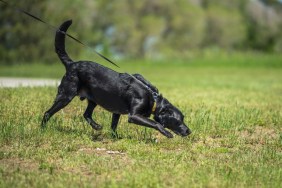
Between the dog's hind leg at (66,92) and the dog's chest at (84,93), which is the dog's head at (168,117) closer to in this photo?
the dog's chest at (84,93)

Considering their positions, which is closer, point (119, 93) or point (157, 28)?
point (119, 93)

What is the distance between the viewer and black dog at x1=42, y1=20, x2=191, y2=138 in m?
6.53

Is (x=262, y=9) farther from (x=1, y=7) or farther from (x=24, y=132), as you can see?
(x=24, y=132)

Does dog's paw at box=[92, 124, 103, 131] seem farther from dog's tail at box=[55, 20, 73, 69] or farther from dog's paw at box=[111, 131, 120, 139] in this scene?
dog's tail at box=[55, 20, 73, 69]

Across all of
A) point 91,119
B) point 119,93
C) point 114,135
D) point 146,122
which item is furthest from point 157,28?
point 146,122

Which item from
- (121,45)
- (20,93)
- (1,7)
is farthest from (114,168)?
(121,45)

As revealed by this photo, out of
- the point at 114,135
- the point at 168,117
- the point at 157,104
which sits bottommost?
the point at 114,135

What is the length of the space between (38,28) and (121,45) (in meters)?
20.1

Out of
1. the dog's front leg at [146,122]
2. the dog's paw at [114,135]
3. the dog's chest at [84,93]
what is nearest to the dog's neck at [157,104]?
the dog's front leg at [146,122]

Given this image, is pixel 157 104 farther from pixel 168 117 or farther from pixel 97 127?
pixel 97 127

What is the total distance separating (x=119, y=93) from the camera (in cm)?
666

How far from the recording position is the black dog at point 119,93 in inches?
257

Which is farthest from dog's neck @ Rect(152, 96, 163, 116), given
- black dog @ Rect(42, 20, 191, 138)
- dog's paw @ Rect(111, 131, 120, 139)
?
dog's paw @ Rect(111, 131, 120, 139)

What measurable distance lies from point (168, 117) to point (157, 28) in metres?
43.5
